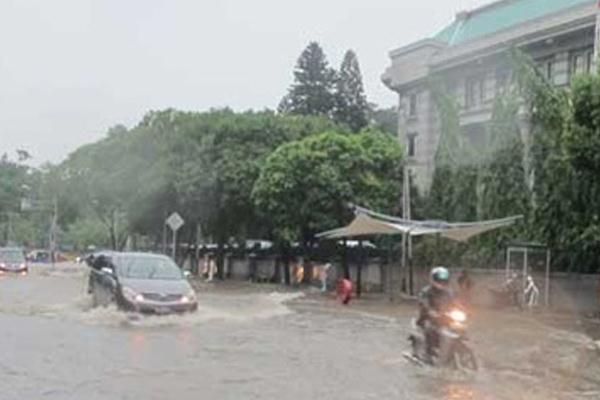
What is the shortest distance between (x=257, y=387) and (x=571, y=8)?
3620 cm

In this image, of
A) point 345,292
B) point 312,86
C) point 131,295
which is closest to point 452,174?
point 345,292

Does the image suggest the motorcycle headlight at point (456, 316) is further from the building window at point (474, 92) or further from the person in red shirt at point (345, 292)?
the building window at point (474, 92)

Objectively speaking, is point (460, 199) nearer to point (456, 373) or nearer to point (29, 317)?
point (29, 317)

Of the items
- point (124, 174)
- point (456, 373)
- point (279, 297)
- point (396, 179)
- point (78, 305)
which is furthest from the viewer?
point (124, 174)

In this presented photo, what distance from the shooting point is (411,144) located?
198 ft

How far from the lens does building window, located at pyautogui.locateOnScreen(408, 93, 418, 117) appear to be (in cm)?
5997

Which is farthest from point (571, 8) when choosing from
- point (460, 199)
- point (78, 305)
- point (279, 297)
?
point (78, 305)

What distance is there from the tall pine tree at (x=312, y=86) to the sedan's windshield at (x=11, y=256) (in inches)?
1484

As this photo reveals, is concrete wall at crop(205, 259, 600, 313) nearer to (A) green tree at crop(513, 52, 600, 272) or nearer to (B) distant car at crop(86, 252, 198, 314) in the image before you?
(A) green tree at crop(513, 52, 600, 272)

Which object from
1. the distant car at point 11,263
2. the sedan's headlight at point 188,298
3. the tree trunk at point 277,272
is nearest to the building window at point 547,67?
the tree trunk at point 277,272

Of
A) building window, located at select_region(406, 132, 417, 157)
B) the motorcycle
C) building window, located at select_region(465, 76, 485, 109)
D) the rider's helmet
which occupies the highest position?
building window, located at select_region(465, 76, 485, 109)

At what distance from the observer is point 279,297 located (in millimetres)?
39719

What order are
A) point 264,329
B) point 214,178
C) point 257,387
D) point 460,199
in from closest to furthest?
1. point 257,387
2. point 264,329
3. point 460,199
4. point 214,178

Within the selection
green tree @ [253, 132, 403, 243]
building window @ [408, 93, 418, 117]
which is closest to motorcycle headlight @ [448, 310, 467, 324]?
green tree @ [253, 132, 403, 243]
